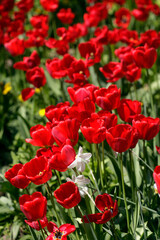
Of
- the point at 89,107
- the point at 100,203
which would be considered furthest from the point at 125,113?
the point at 100,203

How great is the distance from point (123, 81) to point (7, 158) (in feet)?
4.60

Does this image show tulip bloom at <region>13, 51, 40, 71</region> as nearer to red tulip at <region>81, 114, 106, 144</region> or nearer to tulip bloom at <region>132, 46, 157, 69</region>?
tulip bloom at <region>132, 46, 157, 69</region>

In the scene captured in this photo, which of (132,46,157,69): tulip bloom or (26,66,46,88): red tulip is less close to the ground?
(132,46,157,69): tulip bloom

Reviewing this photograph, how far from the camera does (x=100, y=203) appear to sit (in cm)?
137

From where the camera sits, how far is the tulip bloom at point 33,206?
3.98 ft

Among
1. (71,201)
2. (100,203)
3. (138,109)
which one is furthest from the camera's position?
(138,109)

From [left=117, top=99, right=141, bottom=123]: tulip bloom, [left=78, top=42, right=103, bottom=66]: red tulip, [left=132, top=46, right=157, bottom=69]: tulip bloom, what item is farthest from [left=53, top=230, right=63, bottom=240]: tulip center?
[left=78, top=42, right=103, bottom=66]: red tulip

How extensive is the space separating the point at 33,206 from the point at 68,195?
0.47 ft

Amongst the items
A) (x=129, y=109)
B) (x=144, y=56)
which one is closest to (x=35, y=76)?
(x=144, y=56)

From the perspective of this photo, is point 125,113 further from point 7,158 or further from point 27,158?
point 7,158

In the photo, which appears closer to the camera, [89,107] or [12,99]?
[89,107]

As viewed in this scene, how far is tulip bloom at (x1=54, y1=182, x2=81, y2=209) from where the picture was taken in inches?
47.2

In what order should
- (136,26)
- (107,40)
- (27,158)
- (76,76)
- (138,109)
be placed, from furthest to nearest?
(136,26), (107,40), (27,158), (76,76), (138,109)

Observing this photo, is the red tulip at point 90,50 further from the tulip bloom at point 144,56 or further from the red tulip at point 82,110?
the red tulip at point 82,110
